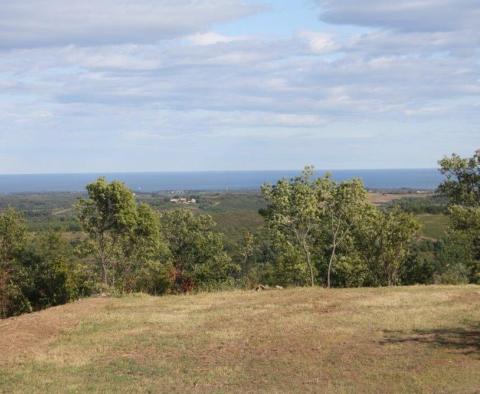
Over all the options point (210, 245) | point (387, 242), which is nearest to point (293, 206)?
point (387, 242)

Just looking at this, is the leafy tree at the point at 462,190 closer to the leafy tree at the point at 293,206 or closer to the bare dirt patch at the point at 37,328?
the leafy tree at the point at 293,206

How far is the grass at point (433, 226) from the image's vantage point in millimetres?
109275

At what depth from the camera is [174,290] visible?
45.3 m

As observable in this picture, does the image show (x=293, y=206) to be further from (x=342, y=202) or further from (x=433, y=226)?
(x=433, y=226)

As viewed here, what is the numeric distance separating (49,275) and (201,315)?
24.3 m

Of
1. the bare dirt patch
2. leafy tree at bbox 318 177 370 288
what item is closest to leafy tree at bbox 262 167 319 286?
leafy tree at bbox 318 177 370 288

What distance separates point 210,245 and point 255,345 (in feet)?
110

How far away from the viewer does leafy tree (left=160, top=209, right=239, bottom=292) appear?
2055 inches

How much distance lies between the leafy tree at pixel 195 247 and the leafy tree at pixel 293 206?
35.8 feet

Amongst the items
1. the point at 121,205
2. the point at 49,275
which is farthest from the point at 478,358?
the point at 49,275

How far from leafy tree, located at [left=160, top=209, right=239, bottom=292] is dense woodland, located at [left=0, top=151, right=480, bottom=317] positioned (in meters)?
0.10

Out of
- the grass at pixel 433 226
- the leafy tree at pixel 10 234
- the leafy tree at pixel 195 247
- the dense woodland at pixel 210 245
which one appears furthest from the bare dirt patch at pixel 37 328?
the grass at pixel 433 226

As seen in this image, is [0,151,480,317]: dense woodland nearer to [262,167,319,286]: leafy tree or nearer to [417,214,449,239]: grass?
[262,167,319,286]: leafy tree

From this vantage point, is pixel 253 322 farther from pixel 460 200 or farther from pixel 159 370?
pixel 460 200
